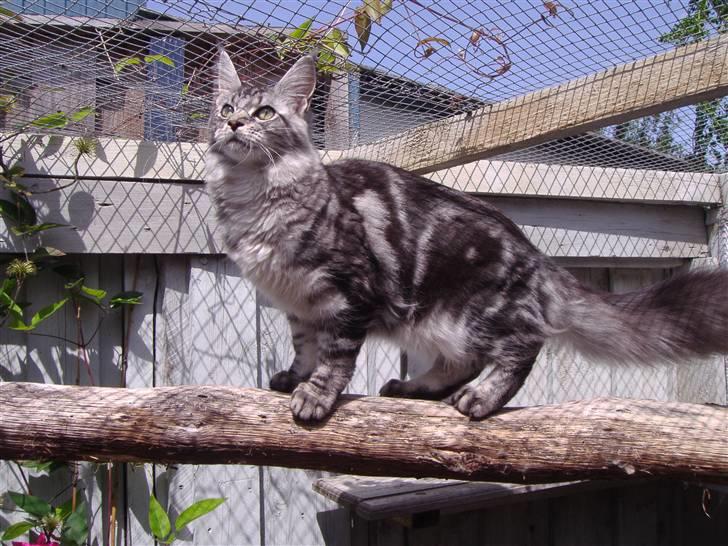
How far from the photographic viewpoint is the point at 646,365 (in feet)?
6.63

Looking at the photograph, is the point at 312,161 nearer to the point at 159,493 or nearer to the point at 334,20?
the point at 334,20

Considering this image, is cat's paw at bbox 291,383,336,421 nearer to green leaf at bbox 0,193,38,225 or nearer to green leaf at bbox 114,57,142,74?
green leaf at bbox 114,57,142,74

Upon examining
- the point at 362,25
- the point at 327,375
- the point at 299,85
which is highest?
the point at 362,25

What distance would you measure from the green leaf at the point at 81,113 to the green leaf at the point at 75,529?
1328 mm

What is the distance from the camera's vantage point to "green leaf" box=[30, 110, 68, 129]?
86.5 inches

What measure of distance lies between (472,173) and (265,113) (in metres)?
1.19

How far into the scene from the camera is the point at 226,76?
210 centimetres

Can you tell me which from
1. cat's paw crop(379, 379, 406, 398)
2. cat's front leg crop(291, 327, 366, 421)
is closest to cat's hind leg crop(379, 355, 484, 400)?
cat's paw crop(379, 379, 406, 398)

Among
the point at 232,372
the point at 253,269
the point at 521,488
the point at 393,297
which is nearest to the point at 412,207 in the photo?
the point at 393,297

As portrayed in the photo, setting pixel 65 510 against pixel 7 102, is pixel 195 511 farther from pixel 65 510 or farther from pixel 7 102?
pixel 7 102

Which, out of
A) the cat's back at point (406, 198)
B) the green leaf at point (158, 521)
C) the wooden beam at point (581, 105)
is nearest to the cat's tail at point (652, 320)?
the cat's back at point (406, 198)

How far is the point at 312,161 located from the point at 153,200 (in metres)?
0.80

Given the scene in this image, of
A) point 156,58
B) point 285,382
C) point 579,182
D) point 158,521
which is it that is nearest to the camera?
point 156,58

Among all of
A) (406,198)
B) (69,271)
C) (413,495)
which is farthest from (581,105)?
(69,271)
